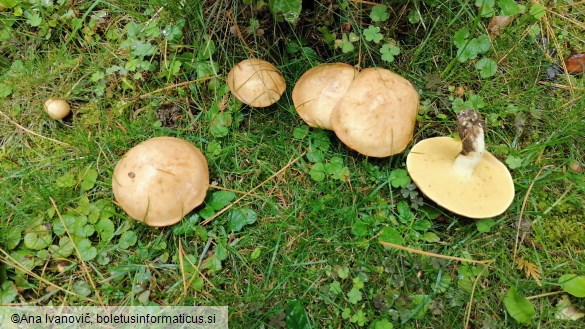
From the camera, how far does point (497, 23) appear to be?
306cm

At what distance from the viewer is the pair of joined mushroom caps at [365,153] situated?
2391 mm

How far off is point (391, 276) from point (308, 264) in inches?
17.4

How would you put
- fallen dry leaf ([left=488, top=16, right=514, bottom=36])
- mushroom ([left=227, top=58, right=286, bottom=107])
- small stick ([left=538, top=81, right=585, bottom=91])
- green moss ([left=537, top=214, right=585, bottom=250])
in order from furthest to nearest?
fallen dry leaf ([left=488, top=16, right=514, bottom=36]) → small stick ([left=538, top=81, right=585, bottom=91]) → mushroom ([left=227, top=58, right=286, bottom=107]) → green moss ([left=537, top=214, right=585, bottom=250])

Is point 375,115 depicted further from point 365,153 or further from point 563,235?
point 563,235

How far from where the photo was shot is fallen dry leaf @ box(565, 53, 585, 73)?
3014 mm

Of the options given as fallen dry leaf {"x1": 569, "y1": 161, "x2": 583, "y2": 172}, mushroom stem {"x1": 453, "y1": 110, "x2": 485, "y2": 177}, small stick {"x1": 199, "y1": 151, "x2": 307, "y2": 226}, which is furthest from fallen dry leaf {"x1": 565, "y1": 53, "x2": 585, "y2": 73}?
small stick {"x1": 199, "y1": 151, "x2": 307, "y2": 226}

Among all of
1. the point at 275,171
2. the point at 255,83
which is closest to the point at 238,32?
the point at 255,83

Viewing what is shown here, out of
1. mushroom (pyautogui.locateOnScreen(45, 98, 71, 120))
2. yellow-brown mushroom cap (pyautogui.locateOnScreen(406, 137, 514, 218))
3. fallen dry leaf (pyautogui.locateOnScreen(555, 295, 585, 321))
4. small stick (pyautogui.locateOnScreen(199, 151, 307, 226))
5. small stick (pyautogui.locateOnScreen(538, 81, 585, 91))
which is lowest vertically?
fallen dry leaf (pyautogui.locateOnScreen(555, 295, 585, 321))

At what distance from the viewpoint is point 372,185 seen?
269cm

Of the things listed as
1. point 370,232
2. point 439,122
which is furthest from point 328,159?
point 439,122

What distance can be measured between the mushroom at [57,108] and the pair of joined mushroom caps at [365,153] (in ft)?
2.23

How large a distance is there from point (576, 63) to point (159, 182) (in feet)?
8.88

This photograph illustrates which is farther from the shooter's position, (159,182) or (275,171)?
(275,171)

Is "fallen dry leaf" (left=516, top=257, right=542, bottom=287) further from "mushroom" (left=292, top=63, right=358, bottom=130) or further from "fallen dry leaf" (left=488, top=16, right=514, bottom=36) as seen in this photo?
"fallen dry leaf" (left=488, top=16, right=514, bottom=36)
